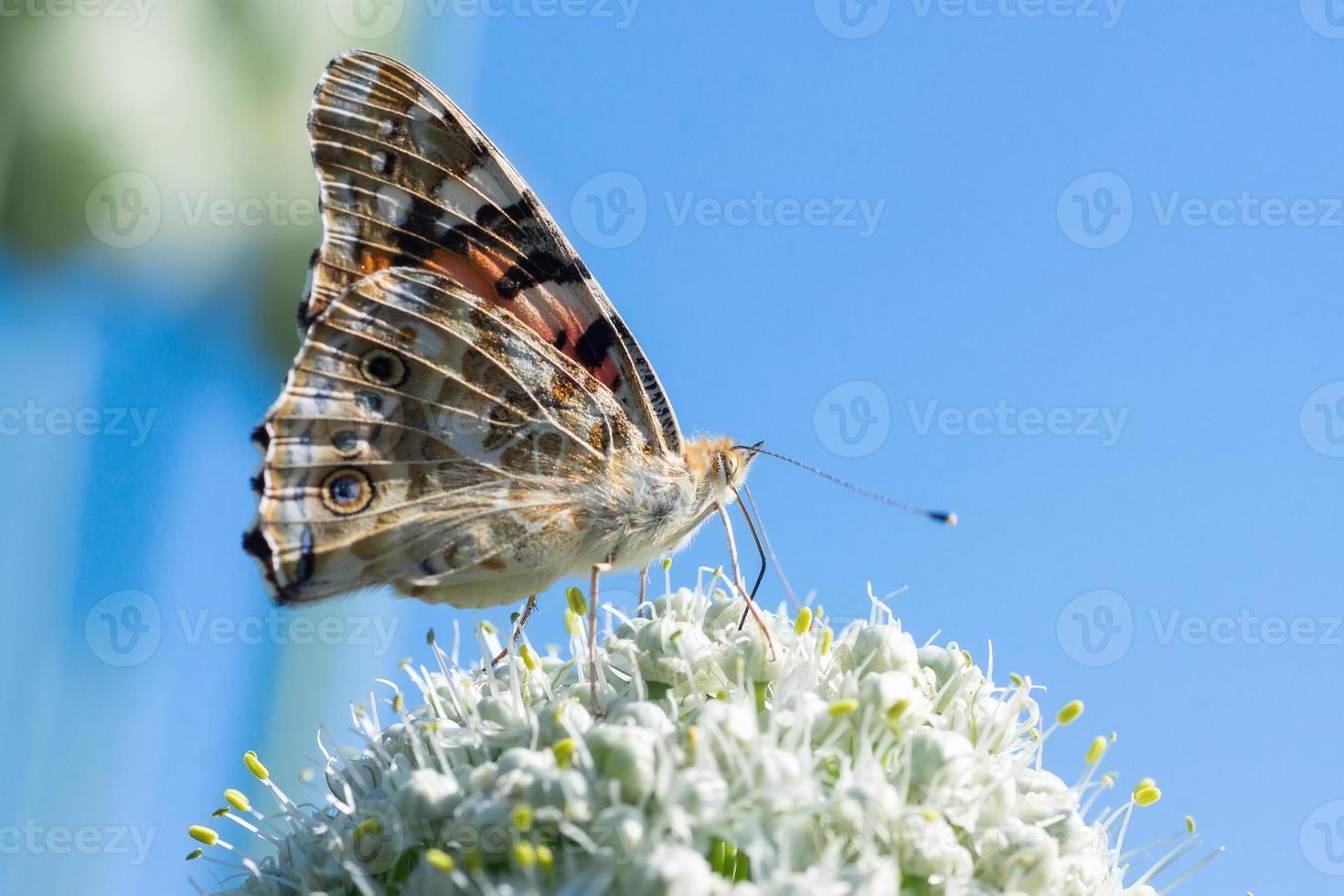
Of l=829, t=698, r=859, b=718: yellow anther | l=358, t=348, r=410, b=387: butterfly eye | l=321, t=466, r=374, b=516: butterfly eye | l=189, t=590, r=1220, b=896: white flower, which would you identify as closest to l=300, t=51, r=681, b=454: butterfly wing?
l=358, t=348, r=410, b=387: butterfly eye

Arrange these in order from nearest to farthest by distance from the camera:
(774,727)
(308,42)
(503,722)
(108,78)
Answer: (774,727)
(503,722)
(108,78)
(308,42)

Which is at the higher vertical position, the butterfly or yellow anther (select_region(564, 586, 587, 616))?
the butterfly

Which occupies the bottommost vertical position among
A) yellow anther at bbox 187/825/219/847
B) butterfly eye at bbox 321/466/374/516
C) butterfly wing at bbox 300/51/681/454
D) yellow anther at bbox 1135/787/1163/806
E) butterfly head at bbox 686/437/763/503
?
yellow anther at bbox 187/825/219/847

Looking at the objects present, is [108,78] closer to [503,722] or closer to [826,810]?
[503,722]

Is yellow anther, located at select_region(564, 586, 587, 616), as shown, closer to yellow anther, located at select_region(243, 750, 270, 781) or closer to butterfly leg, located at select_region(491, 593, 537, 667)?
butterfly leg, located at select_region(491, 593, 537, 667)

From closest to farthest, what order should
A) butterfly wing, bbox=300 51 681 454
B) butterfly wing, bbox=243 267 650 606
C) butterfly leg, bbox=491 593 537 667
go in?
butterfly wing, bbox=243 267 650 606, butterfly leg, bbox=491 593 537 667, butterfly wing, bbox=300 51 681 454

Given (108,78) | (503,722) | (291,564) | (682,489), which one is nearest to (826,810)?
(503,722)
